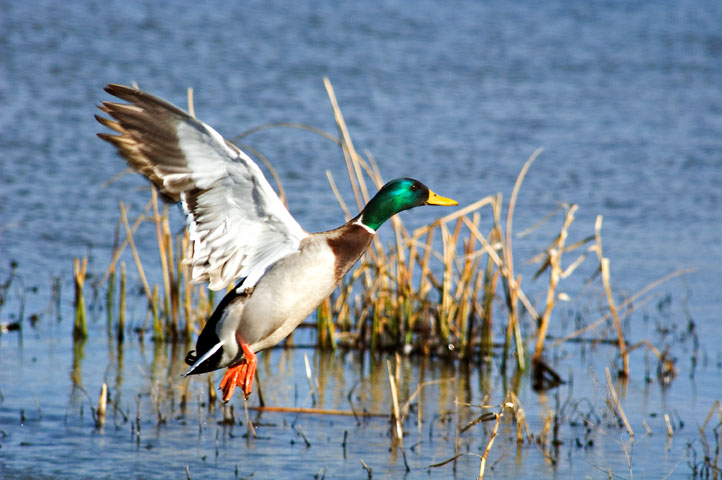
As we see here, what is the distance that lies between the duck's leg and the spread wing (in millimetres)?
304

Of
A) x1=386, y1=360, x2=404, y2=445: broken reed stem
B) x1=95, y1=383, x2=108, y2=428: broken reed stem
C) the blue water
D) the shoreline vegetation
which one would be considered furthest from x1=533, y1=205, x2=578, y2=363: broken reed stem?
x1=95, y1=383, x2=108, y2=428: broken reed stem

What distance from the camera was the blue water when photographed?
30.8ft

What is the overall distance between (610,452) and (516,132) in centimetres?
857

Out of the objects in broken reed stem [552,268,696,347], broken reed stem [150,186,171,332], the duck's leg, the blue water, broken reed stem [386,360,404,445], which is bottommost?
broken reed stem [386,360,404,445]

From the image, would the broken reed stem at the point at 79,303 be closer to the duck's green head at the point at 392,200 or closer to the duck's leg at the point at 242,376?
the duck's leg at the point at 242,376

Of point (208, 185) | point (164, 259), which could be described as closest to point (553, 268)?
point (164, 259)

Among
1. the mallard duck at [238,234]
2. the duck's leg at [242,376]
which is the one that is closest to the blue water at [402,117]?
the duck's leg at [242,376]

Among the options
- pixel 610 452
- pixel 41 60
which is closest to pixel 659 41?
pixel 41 60

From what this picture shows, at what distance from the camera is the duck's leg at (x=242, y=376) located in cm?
471

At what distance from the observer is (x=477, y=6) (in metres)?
24.1

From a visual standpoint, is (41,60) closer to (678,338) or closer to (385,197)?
(678,338)

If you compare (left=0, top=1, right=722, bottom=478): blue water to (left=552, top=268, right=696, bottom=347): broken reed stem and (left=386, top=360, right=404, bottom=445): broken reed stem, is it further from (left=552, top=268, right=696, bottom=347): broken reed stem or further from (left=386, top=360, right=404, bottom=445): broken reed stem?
(left=552, top=268, right=696, bottom=347): broken reed stem

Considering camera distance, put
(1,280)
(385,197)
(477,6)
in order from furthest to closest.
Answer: (477,6)
(1,280)
(385,197)

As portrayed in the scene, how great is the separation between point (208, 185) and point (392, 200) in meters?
0.80
